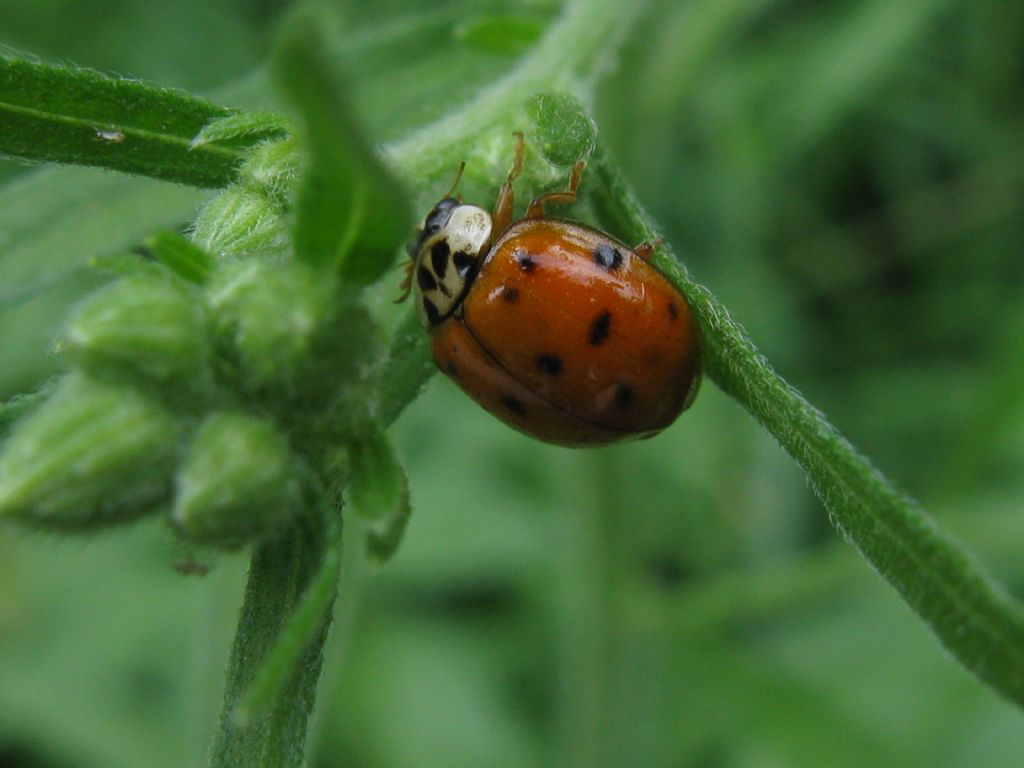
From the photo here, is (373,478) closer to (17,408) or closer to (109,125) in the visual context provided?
(17,408)

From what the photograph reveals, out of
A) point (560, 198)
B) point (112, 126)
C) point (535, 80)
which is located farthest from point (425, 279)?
point (112, 126)

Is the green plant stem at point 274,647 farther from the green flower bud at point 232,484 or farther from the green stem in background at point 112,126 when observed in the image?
the green stem in background at point 112,126

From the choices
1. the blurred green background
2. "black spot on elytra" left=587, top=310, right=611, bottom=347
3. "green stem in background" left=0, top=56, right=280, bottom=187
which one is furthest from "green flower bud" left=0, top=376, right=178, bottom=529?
the blurred green background

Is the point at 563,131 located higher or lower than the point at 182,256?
lower

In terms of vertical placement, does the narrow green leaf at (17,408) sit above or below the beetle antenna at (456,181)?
above

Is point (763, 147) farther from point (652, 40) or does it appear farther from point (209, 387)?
point (209, 387)

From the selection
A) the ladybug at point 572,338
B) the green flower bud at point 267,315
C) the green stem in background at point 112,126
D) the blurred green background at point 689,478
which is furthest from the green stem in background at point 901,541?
the blurred green background at point 689,478

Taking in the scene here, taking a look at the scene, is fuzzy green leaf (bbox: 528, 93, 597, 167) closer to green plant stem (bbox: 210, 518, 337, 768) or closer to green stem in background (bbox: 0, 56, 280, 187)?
green stem in background (bbox: 0, 56, 280, 187)
